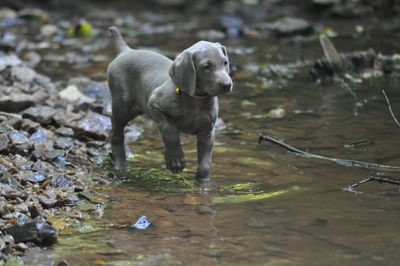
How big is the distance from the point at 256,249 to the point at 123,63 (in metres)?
2.93

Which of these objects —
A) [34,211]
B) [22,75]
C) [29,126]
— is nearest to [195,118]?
[34,211]

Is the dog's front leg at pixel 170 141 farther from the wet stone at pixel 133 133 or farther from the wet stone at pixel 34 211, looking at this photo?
the wet stone at pixel 133 133

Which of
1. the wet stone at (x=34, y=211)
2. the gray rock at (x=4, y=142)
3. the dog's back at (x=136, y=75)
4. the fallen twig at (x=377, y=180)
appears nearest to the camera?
the wet stone at (x=34, y=211)

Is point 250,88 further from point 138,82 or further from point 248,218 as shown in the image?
point 248,218

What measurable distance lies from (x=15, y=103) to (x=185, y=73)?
341 centimetres

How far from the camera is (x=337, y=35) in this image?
639 inches

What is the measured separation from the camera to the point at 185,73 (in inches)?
245

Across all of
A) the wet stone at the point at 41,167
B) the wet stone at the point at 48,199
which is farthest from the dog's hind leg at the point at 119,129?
the wet stone at the point at 48,199

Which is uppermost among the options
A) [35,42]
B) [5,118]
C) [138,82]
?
[138,82]

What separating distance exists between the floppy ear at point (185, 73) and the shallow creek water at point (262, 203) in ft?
3.14

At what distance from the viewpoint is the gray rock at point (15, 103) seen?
888 cm

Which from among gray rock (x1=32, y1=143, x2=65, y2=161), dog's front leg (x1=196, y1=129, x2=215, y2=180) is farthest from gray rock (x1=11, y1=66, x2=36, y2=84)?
dog's front leg (x1=196, y1=129, x2=215, y2=180)

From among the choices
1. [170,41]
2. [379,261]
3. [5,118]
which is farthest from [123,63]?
[170,41]

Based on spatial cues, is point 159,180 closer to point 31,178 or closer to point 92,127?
point 31,178
